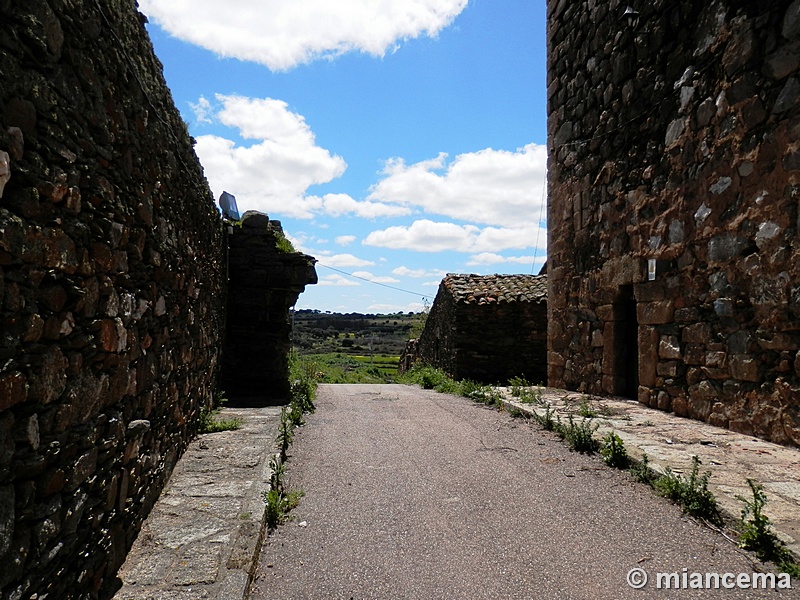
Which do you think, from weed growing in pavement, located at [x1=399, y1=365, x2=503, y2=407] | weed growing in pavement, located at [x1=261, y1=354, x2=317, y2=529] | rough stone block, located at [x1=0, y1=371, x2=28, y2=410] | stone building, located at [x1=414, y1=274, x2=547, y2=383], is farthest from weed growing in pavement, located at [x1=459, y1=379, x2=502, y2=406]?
rough stone block, located at [x1=0, y1=371, x2=28, y2=410]

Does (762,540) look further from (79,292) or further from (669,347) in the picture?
(669,347)

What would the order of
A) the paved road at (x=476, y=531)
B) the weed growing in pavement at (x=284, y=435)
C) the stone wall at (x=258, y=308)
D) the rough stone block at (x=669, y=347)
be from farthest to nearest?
1. the stone wall at (x=258, y=308)
2. the rough stone block at (x=669, y=347)
3. the weed growing in pavement at (x=284, y=435)
4. the paved road at (x=476, y=531)

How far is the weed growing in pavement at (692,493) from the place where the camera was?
11.6 ft

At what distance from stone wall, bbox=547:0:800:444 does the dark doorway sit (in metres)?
0.02

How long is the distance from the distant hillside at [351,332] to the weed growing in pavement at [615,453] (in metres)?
21.6

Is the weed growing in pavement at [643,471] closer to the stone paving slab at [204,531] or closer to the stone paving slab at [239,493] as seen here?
the stone paving slab at [239,493]

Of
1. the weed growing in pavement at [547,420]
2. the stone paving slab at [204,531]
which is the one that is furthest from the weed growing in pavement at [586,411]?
the stone paving slab at [204,531]

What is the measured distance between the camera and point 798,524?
3141 mm

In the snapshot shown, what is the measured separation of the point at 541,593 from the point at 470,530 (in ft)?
2.83

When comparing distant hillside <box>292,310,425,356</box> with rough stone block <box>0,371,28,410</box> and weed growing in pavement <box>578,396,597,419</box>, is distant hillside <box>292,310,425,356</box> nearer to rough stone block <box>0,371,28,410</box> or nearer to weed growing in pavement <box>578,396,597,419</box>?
weed growing in pavement <box>578,396,597,419</box>

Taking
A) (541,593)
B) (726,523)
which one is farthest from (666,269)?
(541,593)

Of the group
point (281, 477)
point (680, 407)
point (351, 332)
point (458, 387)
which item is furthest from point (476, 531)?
point (351, 332)

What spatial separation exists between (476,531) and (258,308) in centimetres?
633

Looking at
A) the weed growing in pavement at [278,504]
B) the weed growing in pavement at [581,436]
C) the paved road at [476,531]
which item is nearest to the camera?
the paved road at [476,531]
